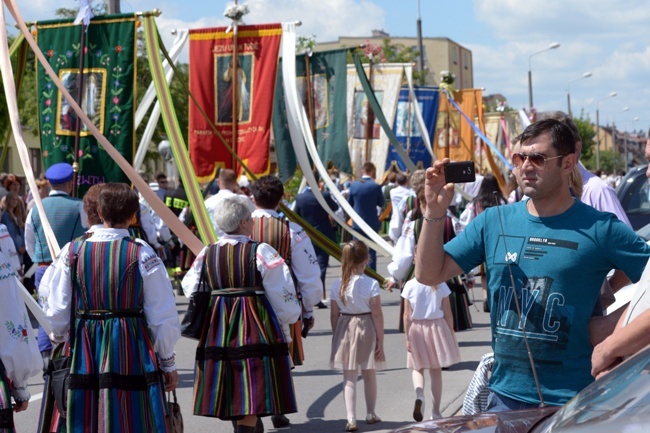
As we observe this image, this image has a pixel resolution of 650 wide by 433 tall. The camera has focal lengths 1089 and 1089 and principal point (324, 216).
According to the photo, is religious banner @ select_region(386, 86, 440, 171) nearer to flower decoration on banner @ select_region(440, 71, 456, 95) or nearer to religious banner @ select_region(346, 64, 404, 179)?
religious banner @ select_region(346, 64, 404, 179)

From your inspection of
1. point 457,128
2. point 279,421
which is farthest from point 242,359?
point 457,128

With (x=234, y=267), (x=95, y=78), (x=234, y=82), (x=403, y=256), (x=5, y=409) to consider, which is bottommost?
(x=5, y=409)

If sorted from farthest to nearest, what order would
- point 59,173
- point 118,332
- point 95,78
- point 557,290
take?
point 95,78 < point 59,173 < point 118,332 < point 557,290

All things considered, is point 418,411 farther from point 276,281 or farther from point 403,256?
point 403,256

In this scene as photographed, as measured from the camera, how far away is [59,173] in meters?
9.16

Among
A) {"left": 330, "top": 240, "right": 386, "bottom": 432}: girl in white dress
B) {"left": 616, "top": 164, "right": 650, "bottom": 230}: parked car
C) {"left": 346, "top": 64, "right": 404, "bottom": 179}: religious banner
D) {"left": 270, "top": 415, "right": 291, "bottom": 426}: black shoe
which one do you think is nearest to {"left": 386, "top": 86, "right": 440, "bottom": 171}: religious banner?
{"left": 346, "top": 64, "right": 404, "bottom": 179}: religious banner

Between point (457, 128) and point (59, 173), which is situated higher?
point (457, 128)

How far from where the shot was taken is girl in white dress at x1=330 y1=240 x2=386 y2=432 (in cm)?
740

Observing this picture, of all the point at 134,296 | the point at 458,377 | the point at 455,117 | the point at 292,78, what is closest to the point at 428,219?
the point at 134,296

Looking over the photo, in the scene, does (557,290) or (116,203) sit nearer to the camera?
(557,290)

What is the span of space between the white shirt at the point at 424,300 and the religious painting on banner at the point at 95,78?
10.9 feet

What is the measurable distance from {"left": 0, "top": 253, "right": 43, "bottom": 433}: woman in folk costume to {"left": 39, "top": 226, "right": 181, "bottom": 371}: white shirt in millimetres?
594

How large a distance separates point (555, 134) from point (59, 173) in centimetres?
618

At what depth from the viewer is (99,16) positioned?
10148mm
